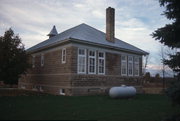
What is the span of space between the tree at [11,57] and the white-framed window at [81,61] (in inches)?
196

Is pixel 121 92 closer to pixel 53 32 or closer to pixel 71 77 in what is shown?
pixel 71 77

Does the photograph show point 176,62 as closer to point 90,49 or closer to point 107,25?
point 90,49

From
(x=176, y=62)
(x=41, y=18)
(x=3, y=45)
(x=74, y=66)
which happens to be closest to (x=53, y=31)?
(x=41, y=18)

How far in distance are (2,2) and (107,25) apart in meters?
9.46

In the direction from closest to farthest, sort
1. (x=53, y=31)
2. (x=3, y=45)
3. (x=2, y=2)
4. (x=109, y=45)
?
(x=2, y=2), (x=3, y=45), (x=109, y=45), (x=53, y=31)

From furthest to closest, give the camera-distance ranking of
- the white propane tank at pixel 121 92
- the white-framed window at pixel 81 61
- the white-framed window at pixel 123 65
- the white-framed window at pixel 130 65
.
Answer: the white-framed window at pixel 130 65, the white-framed window at pixel 123 65, the white-framed window at pixel 81 61, the white propane tank at pixel 121 92

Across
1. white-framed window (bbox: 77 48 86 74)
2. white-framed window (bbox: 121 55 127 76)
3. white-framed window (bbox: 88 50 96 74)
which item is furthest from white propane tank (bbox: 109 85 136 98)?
white-framed window (bbox: 121 55 127 76)

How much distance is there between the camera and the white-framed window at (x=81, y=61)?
55.1 ft

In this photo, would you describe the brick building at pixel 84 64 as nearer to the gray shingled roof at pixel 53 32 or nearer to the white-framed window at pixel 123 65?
the white-framed window at pixel 123 65

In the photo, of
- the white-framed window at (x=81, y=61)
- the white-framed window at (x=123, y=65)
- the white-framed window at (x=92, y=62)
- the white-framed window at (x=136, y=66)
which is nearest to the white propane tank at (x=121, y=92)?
the white-framed window at (x=81, y=61)

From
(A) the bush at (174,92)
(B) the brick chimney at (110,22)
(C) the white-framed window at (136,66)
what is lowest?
(A) the bush at (174,92)

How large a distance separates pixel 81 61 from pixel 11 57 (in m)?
6.02

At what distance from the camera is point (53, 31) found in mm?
29828

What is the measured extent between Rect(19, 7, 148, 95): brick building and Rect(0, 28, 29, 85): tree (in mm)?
2643
